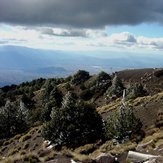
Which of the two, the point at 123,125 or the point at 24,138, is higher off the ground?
the point at 123,125

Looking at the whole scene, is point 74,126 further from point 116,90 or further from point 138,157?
point 116,90

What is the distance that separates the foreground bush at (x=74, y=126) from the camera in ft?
163

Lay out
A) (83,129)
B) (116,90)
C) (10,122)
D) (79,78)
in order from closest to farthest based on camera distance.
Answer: (83,129)
(10,122)
(116,90)
(79,78)

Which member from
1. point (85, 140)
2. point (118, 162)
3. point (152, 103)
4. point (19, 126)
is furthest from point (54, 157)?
point (19, 126)

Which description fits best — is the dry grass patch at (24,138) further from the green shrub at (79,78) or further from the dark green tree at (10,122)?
the green shrub at (79,78)

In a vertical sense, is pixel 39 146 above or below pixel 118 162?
below

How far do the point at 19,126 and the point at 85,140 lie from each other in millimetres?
28672

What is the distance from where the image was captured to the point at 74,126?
50.0 m

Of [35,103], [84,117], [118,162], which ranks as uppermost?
[118,162]

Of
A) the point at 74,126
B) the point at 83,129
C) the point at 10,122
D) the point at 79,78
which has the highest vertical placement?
the point at 79,78

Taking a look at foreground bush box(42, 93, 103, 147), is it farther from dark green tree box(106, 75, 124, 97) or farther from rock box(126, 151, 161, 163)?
dark green tree box(106, 75, 124, 97)

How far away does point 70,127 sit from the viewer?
1960 inches

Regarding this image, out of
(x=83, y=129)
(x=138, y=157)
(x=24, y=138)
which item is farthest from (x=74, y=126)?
(x=138, y=157)

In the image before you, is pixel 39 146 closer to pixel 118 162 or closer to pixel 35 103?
pixel 118 162
